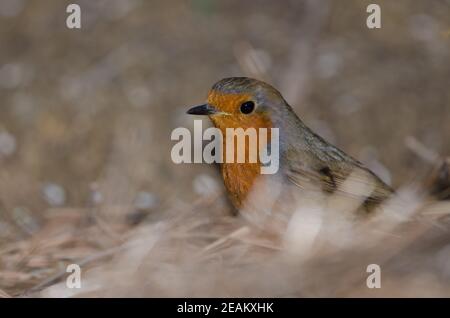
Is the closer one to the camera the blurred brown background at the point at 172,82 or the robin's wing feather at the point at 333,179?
the robin's wing feather at the point at 333,179

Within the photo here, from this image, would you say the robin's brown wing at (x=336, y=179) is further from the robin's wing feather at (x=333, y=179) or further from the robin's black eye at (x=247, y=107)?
the robin's black eye at (x=247, y=107)

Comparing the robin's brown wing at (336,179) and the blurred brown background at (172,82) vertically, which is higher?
the blurred brown background at (172,82)

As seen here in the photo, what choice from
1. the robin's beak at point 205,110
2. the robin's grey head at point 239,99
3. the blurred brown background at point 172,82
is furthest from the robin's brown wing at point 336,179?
the blurred brown background at point 172,82

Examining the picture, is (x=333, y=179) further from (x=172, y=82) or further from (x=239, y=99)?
(x=172, y=82)

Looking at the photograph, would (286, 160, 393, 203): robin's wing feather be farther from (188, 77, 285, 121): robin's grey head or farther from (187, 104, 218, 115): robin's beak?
(187, 104, 218, 115): robin's beak

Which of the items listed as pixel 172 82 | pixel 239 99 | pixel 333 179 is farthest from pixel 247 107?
pixel 172 82

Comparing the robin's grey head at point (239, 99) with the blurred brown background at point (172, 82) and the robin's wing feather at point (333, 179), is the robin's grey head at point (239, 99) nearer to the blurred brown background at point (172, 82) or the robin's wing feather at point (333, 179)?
the robin's wing feather at point (333, 179)

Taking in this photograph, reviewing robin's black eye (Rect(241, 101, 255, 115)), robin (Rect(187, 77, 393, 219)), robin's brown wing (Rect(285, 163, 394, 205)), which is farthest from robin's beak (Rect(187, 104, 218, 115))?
robin's brown wing (Rect(285, 163, 394, 205))

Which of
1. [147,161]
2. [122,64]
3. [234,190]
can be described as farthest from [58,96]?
[234,190]

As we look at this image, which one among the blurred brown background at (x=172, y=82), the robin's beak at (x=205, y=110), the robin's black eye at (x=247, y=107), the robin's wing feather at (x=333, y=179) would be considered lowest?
the robin's wing feather at (x=333, y=179)
